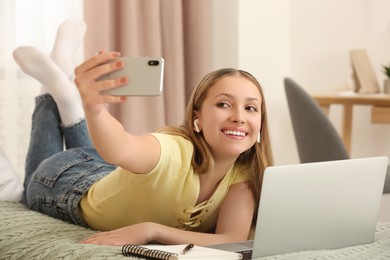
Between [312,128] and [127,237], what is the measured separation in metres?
1.56

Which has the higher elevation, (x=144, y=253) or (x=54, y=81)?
(x=54, y=81)

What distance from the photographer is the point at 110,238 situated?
1.52 m

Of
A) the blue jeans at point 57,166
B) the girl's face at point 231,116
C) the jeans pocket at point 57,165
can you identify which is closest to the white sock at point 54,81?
the blue jeans at point 57,166

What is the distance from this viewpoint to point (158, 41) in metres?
3.50

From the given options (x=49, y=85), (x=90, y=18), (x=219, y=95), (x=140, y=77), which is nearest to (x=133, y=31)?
(x=90, y=18)

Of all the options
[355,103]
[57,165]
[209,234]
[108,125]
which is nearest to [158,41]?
[355,103]

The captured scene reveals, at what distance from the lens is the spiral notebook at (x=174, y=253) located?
1.31 metres

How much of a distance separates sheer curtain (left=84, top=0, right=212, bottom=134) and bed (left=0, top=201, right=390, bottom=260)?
1.56 metres

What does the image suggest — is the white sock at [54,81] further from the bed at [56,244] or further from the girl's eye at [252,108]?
the girl's eye at [252,108]

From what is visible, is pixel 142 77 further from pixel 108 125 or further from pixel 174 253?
pixel 174 253

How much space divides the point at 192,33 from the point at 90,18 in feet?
1.90

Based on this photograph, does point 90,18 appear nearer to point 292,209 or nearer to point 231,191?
point 231,191

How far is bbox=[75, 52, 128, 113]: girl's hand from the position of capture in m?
1.34

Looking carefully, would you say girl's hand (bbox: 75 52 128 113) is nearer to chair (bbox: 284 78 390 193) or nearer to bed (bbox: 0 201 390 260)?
bed (bbox: 0 201 390 260)
